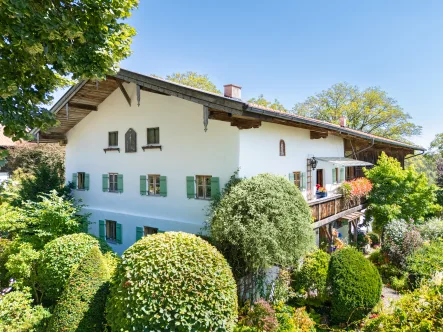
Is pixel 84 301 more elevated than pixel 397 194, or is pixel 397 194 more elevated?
pixel 397 194

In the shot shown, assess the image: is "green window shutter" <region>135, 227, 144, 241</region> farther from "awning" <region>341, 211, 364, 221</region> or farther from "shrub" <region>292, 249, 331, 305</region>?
"awning" <region>341, 211, 364, 221</region>

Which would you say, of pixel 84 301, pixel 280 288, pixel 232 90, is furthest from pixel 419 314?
pixel 232 90

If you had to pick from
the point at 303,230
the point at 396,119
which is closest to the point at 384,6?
the point at 303,230

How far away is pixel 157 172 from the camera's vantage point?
501 inches

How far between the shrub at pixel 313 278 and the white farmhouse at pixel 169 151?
7.79 ft

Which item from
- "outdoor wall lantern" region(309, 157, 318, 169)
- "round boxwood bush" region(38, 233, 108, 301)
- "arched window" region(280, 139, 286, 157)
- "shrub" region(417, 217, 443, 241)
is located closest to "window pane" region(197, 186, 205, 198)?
"arched window" region(280, 139, 286, 157)

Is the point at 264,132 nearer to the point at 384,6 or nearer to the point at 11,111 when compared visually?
the point at 384,6

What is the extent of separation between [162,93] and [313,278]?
9.30m

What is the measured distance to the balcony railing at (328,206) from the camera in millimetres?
12150

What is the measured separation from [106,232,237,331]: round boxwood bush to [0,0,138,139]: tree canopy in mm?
4244

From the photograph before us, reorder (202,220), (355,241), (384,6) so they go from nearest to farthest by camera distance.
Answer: (384,6)
(202,220)
(355,241)

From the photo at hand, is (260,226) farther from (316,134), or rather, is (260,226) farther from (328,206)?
(316,134)

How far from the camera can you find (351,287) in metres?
8.71

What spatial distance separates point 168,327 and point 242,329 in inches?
89.6
